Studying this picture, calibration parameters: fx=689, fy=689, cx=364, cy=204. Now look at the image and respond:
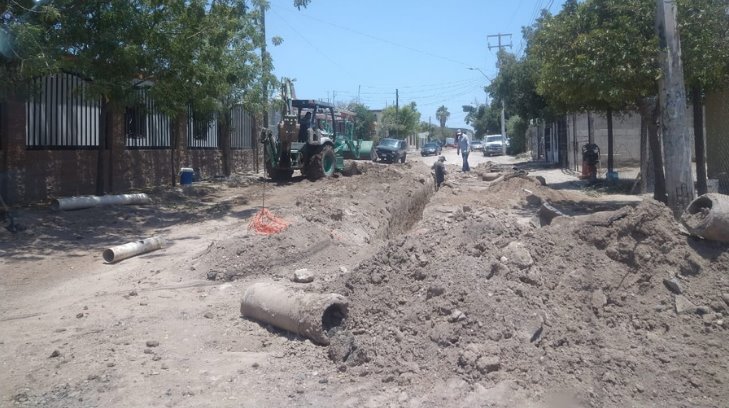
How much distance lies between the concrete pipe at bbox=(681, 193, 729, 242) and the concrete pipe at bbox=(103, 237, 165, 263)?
294 inches

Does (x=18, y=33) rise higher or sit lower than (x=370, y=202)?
higher

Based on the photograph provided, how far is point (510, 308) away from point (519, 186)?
41.0 feet

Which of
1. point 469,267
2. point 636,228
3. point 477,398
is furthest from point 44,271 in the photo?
point 636,228

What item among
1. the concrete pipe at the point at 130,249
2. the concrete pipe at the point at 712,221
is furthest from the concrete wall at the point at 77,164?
the concrete pipe at the point at 712,221

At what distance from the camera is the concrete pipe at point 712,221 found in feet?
23.7

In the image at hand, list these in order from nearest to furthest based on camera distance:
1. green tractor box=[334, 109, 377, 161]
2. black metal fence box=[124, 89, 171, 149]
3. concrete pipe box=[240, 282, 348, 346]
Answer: concrete pipe box=[240, 282, 348, 346] → black metal fence box=[124, 89, 171, 149] → green tractor box=[334, 109, 377, 161]

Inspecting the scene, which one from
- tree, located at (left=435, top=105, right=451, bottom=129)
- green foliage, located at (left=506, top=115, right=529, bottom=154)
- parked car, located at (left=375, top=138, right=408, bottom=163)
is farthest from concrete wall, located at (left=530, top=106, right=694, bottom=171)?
tree, located at (left=435, top=105, right=451, bottom=129)

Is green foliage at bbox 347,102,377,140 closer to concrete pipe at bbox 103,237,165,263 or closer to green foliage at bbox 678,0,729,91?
green foliage at bbox 678,0,729,91

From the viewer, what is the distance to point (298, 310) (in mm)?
6309

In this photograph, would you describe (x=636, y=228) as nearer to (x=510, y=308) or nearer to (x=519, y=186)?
(x=510, y=308)

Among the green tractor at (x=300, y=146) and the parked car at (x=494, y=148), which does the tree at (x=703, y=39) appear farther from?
the parked car at (x=494, y=148)

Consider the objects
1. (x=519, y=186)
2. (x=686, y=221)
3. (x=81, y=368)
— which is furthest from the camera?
(x=519, y=186)

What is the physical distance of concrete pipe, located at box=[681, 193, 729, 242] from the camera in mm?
7238

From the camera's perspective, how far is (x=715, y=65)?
12.2 meters
